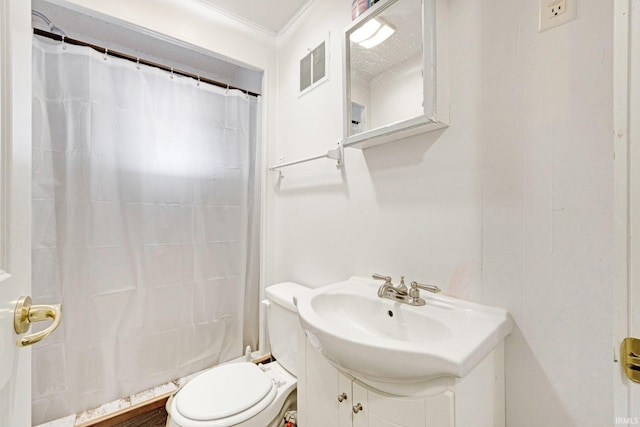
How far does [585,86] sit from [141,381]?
229 centimetres

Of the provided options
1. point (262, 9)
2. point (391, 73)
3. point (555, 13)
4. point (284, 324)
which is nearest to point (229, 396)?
point (284, 324)

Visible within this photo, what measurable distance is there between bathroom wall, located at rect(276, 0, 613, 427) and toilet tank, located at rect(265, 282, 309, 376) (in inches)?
19.7

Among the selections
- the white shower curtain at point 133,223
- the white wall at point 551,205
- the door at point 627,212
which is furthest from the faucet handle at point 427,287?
the white shower curtain at point 133,223

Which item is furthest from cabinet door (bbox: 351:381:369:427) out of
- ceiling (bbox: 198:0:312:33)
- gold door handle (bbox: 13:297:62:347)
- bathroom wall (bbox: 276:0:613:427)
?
ceiling (bbox: 198:0:312:33)

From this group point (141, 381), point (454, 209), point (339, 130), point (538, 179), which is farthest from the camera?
point (141, 381)

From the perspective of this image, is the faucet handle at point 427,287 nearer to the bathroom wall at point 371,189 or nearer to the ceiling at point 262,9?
the bathroom wall at point 371,189

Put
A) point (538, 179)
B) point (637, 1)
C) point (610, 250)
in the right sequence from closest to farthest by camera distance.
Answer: point (637, 1), point (610, 250), point (538, 179)

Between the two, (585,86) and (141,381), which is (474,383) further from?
(141,381)

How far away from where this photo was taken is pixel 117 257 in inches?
57.3

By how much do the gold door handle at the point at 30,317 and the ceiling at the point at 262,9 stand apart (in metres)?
1.82

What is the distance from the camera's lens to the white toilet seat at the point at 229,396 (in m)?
1.02

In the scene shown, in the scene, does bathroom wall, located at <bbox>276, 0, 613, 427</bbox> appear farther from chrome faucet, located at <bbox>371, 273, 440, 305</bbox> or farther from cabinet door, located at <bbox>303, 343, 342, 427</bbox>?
cabinet door, located at <bbox>303, 343, 342, 427</bbox>

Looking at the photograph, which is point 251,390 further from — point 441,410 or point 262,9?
point 262,9

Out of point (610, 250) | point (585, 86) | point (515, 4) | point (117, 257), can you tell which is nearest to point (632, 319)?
point (610, 250)
